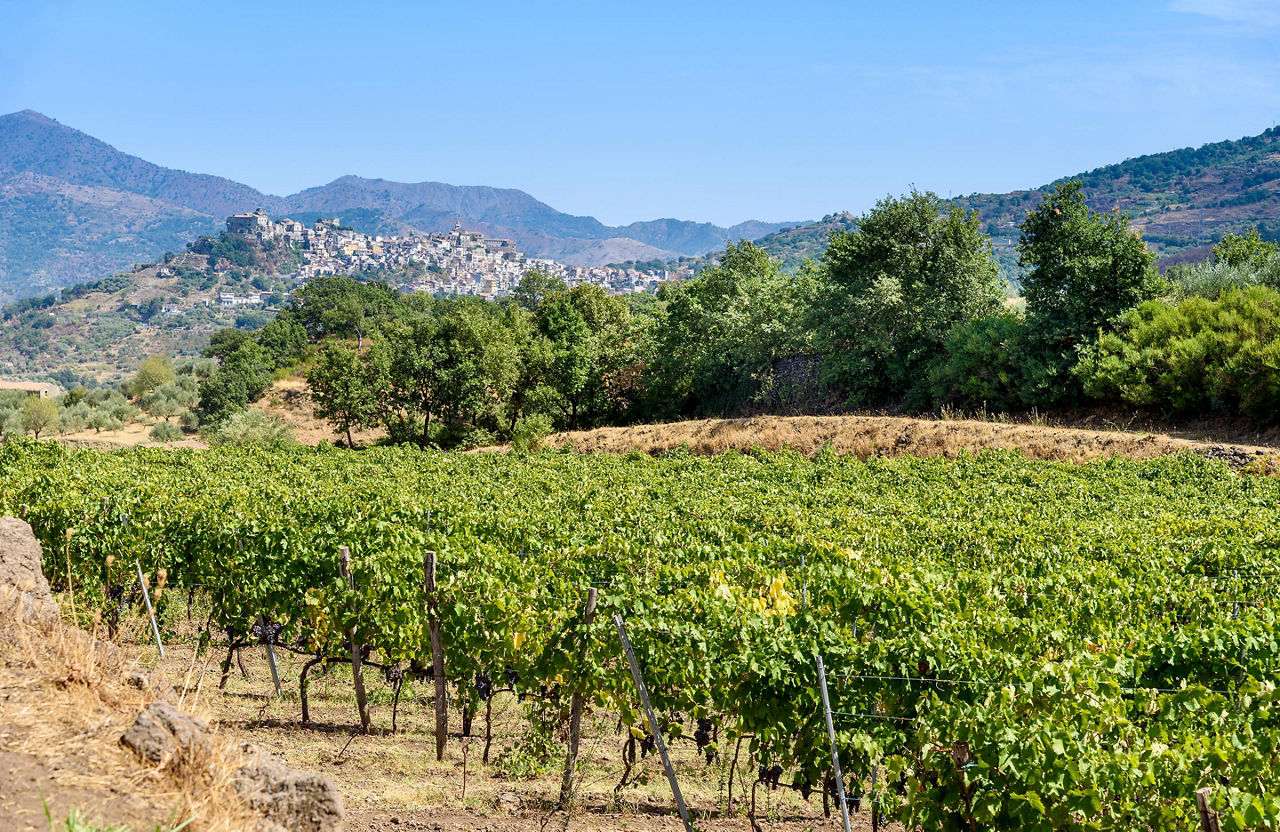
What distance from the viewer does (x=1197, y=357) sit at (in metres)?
25.0

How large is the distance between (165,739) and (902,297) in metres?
33.0

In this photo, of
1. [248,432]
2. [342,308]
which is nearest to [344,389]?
[248,432]

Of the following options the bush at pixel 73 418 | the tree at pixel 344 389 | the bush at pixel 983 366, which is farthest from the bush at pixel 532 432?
the bush at pixel 73 418

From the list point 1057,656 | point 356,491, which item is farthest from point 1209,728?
point 356,491

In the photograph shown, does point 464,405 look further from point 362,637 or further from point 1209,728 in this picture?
point 1209,728

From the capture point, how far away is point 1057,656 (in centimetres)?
693

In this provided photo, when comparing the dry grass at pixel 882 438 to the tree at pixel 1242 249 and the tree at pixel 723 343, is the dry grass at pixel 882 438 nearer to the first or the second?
the tree at pixel 723 343

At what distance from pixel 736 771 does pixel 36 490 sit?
12.5m

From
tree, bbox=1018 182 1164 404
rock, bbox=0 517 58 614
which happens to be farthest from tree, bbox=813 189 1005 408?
rock, bbox=0 517 58 614

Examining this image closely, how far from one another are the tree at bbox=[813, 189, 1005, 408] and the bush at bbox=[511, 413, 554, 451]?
12.6 meters

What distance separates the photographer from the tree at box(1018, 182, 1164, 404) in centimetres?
2831

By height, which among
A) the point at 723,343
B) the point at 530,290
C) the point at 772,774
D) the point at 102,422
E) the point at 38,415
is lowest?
the point at 102,422

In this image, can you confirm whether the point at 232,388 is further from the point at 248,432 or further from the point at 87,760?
the point at 87,760

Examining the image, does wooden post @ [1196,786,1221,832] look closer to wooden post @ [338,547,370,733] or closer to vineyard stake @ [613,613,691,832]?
vineyard stake @ [613,613,691,832]
